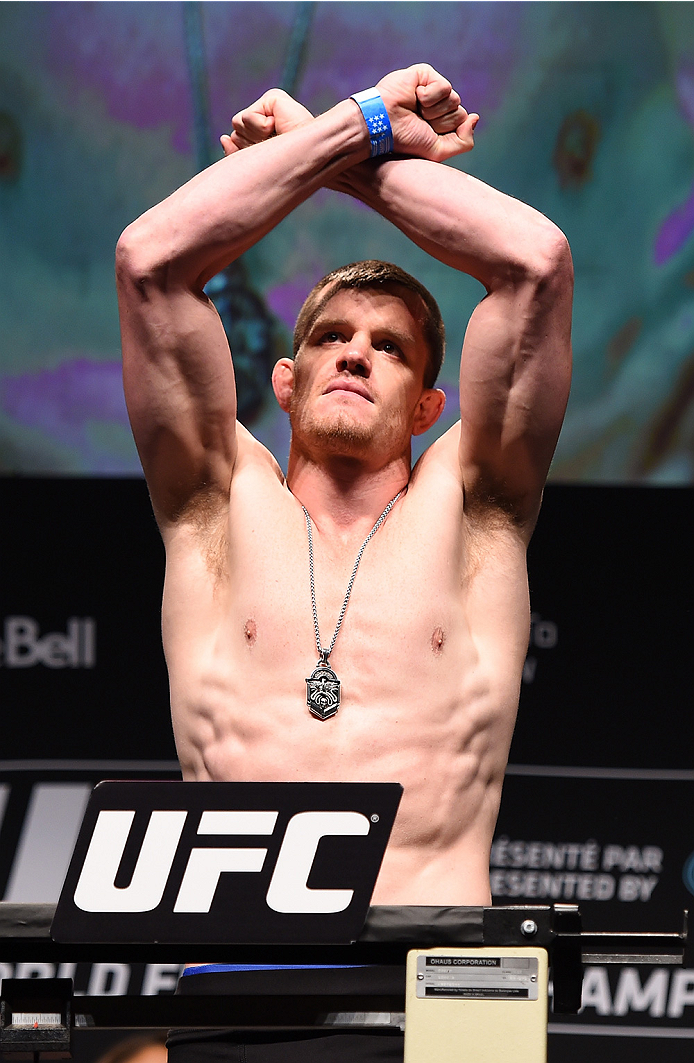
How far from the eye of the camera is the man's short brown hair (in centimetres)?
261

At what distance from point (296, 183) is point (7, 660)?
1.54 meters

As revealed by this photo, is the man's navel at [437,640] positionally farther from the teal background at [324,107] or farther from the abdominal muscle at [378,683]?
the teal background at [324,107]

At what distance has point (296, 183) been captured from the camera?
95.7 inches

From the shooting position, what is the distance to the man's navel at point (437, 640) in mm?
Result: 2334

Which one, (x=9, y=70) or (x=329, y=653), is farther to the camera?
(x=9, y=70)

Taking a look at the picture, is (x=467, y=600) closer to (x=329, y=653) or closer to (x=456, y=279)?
(x=329, y=653)

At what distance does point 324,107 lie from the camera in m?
3.65

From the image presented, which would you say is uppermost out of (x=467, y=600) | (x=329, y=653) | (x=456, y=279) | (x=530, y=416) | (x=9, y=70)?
(x=9, y=70)

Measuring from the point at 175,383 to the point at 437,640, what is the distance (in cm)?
65

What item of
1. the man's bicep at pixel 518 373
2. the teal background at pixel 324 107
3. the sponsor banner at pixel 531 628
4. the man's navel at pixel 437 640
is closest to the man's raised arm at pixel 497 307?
the man's bicep at pixel 518 373

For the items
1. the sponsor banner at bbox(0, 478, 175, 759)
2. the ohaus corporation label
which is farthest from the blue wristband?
the ohaus corporation label

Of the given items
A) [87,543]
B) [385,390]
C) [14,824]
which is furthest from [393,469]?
[14,824]

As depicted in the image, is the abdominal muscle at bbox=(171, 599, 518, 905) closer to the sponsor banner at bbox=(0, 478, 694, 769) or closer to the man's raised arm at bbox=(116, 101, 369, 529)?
the man's raised arm at bbox=(116, 101, 369, 529)

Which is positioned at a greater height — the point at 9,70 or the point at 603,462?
the point at 9,70
